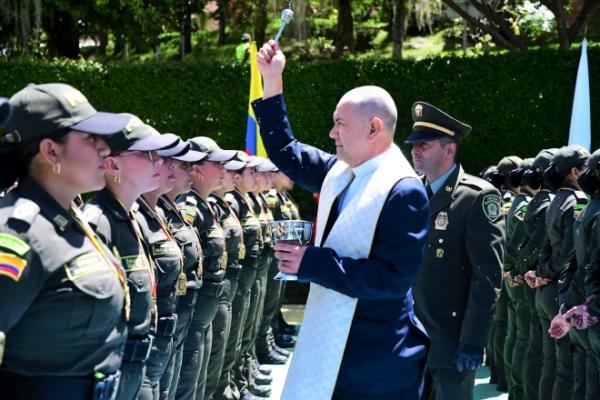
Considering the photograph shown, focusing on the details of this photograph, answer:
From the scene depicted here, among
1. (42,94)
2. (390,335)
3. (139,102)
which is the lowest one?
(139,102)

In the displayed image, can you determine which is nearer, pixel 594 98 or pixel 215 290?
pixel 215 290

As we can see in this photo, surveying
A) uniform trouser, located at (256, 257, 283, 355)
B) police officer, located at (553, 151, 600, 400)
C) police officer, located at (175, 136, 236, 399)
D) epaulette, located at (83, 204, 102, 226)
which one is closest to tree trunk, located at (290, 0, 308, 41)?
uniform trouser, located at (256, 257, 283, 355)

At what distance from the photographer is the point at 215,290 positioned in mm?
6879

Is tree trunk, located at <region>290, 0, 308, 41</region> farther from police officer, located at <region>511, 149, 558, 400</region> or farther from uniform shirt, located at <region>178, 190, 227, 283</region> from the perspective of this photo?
uniform shirt, located at <region>178, 190, 227, 283</region>

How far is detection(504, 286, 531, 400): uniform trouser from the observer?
7977 millimetres

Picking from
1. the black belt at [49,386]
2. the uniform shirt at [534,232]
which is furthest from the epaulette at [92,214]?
the uniform shirt at [534,232]

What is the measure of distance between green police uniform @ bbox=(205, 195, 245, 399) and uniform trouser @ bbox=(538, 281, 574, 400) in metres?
2.58

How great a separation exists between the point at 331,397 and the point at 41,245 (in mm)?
1507

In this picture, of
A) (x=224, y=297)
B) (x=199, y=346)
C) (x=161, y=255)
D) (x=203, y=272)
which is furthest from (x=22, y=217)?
(x=224, y=297)

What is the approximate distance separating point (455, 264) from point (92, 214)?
228 cm

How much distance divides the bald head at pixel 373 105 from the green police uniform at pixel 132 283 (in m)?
1.29

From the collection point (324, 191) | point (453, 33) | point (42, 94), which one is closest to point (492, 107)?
point (324, 191)

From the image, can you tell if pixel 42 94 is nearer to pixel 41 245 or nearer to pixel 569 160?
pixel 41 245

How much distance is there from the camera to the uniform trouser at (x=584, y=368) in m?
5.46
